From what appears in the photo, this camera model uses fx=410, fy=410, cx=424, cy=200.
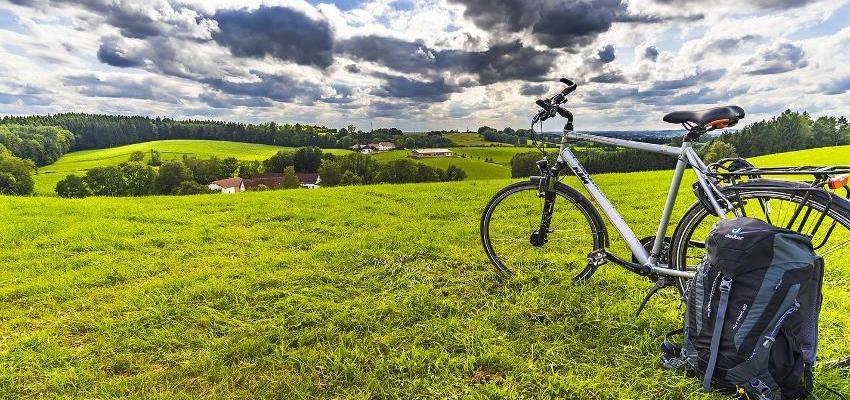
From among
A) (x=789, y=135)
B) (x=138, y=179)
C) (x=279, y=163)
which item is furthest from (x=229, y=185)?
(x=789, y=135)

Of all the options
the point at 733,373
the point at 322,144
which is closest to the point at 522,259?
the point at 733,373

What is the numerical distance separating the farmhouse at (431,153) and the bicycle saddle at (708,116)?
200 feet

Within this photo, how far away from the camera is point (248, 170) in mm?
66812

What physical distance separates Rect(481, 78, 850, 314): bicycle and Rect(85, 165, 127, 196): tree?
59918mm

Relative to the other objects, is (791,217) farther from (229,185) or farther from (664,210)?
(229,185)

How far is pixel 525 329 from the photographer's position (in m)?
3.63

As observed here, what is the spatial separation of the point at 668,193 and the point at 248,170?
7043 cm

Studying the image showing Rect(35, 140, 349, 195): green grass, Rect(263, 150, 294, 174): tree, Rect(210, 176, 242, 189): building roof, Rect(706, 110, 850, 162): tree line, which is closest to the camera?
Rect(706, 110, 850, 162): tree line

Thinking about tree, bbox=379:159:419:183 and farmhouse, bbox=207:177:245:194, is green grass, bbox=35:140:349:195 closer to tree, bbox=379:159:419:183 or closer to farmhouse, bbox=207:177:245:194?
farmhouse, bbox=207:177:245:194

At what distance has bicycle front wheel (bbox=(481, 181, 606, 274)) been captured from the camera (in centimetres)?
440

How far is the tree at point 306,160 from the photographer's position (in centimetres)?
6925

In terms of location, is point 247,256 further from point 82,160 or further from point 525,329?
point 82,160

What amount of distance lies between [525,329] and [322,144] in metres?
91.8

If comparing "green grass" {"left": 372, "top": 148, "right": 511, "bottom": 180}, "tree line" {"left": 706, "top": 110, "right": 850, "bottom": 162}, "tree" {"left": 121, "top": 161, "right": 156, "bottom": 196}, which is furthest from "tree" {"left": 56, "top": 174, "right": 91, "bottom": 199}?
"tree line" {"left": 706, "top": 110, "right": 850, "bottom": 162}
